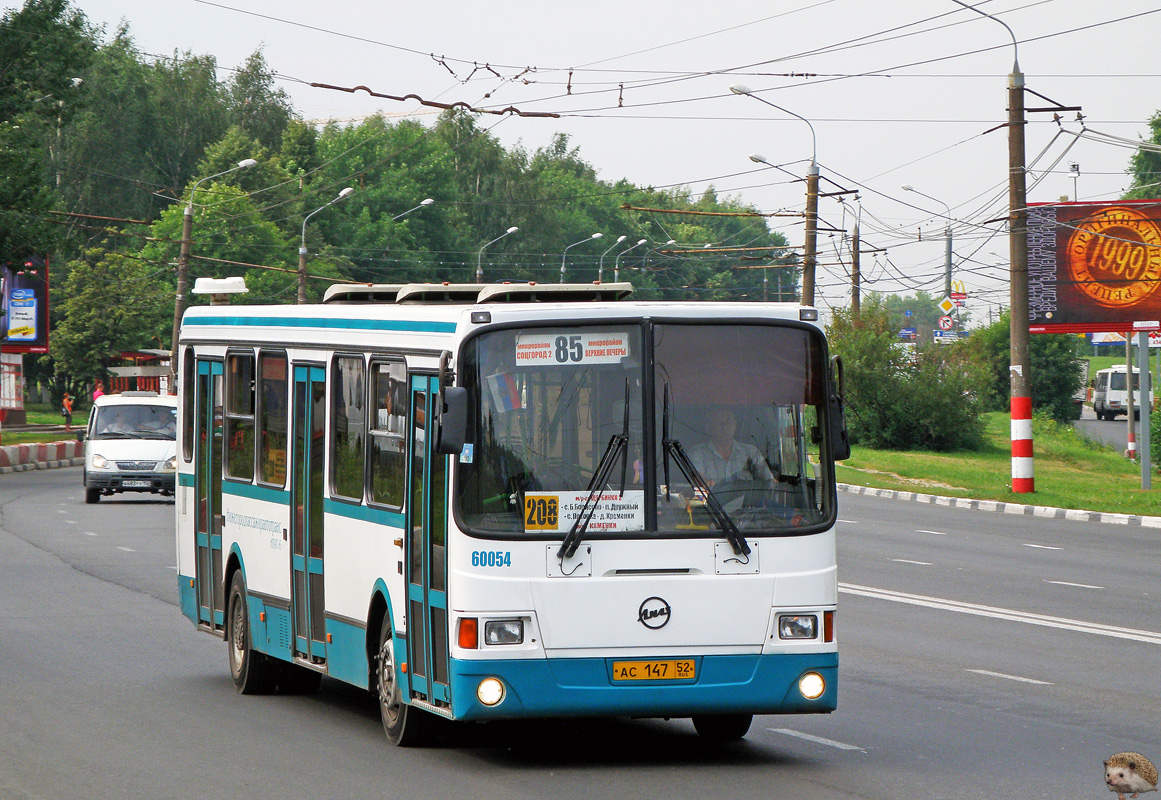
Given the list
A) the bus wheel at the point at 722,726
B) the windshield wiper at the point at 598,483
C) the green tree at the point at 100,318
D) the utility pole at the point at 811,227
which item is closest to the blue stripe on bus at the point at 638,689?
the windshield wiper at the point at 598,483

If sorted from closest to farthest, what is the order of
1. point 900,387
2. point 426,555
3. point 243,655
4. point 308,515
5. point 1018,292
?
point 426,555
point 308,515
point 243,655
point 1018,292
point 900,387

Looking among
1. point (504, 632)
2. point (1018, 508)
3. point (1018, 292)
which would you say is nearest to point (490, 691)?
point (504, 632)

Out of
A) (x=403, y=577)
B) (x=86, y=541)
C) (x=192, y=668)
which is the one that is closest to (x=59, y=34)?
(x=86, y=541)

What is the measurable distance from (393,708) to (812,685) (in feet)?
6.96

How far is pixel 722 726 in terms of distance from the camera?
28.6ft

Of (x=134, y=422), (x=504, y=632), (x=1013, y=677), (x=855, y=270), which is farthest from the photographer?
(x=855, y=270)

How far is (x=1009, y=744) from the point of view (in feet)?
28.1

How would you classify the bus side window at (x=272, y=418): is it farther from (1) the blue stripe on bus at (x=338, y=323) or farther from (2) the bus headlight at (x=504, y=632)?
(2) the bus headlight at (x=504, y=632)

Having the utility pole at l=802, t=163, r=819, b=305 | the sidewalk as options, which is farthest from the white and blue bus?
the sidewalk

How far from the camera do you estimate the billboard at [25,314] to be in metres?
57.7

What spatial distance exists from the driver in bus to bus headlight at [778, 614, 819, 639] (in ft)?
2.14

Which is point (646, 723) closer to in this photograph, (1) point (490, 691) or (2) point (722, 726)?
(2) point (722, 726)

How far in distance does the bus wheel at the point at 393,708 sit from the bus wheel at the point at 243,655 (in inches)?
74.9

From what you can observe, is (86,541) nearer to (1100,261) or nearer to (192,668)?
(192,668)
